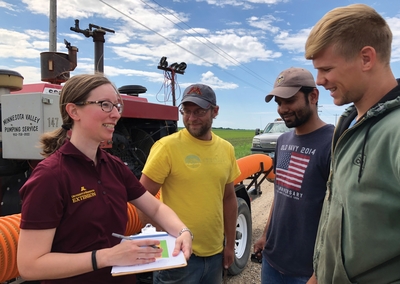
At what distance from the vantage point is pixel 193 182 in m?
2.21

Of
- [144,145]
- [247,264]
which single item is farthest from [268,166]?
[144,145]

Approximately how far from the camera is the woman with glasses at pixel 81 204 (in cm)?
122

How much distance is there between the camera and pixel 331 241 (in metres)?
1.30

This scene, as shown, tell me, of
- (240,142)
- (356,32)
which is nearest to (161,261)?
(356,32)

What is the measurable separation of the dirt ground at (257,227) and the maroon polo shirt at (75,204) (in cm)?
284

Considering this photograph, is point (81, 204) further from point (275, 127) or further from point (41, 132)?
point (275, 127)

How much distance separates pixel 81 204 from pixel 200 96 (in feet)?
4.16

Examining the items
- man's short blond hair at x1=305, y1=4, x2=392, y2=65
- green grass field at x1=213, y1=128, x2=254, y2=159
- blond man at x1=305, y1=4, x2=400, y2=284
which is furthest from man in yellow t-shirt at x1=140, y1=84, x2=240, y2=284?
green grass field at x1=213, y1=128, x2=254, y2=159

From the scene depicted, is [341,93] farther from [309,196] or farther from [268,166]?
[268,166]

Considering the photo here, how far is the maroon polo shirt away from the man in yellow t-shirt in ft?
2.07

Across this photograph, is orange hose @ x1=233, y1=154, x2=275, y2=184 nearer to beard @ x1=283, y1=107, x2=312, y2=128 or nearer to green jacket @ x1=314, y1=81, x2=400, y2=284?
beard @ x1=283, y1=107, x2=312, y2=128

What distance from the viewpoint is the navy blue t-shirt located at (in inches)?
77.7

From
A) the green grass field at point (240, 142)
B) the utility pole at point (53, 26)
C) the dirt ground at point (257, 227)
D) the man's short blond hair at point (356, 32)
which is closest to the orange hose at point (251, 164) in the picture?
the dirt ground at point (257, 227)

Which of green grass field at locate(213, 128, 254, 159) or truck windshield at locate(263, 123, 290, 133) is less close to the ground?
truck windshield at locate(263, 123, 290, 133)
